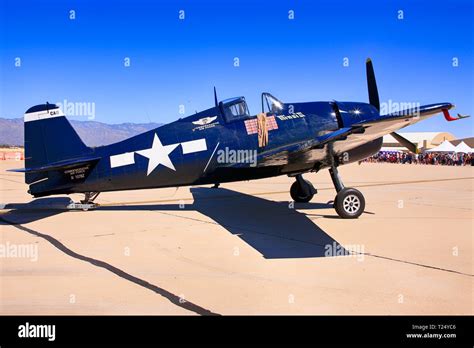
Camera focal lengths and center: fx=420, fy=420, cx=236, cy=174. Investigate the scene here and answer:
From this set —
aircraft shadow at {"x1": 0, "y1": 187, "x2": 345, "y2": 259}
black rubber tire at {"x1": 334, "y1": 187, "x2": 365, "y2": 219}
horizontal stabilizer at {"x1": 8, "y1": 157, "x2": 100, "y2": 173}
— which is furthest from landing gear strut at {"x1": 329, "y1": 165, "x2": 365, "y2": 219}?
horizontal stabilizer at {"x1": 8, "y1": 157, "x2": 100, "y2": 173}

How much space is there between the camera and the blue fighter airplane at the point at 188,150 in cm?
1016

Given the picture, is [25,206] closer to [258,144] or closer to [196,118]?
[196,118]

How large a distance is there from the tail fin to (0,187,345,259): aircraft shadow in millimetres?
1460

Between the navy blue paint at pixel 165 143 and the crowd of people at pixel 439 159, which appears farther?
the crowd of people at pixel 439 159

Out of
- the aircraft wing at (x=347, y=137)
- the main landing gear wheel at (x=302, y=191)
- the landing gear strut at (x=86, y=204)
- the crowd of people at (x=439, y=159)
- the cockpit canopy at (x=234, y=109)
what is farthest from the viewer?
the crowd of people at (x=439, y=159)

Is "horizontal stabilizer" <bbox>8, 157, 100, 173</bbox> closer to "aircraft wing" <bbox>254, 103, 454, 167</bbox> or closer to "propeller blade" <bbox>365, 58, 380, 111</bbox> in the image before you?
"aircraft wing" <bbox>254, 103, 454, 167</bbox>

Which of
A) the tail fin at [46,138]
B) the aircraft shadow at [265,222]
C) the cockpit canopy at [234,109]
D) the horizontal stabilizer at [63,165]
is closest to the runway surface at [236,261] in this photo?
the aircraft shadow at [265,222]

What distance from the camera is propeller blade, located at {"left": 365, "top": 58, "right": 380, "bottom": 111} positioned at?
38.2 feet

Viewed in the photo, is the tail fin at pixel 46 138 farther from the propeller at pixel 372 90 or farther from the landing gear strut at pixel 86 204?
the propeller at pixel 372 90

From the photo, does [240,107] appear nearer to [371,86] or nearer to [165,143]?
[165,143]

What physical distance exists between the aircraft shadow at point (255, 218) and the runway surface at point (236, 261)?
0.04m

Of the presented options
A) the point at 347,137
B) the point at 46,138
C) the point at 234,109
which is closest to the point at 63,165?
→ the point at 46,138

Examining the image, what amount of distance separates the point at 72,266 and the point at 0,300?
1.43 m
